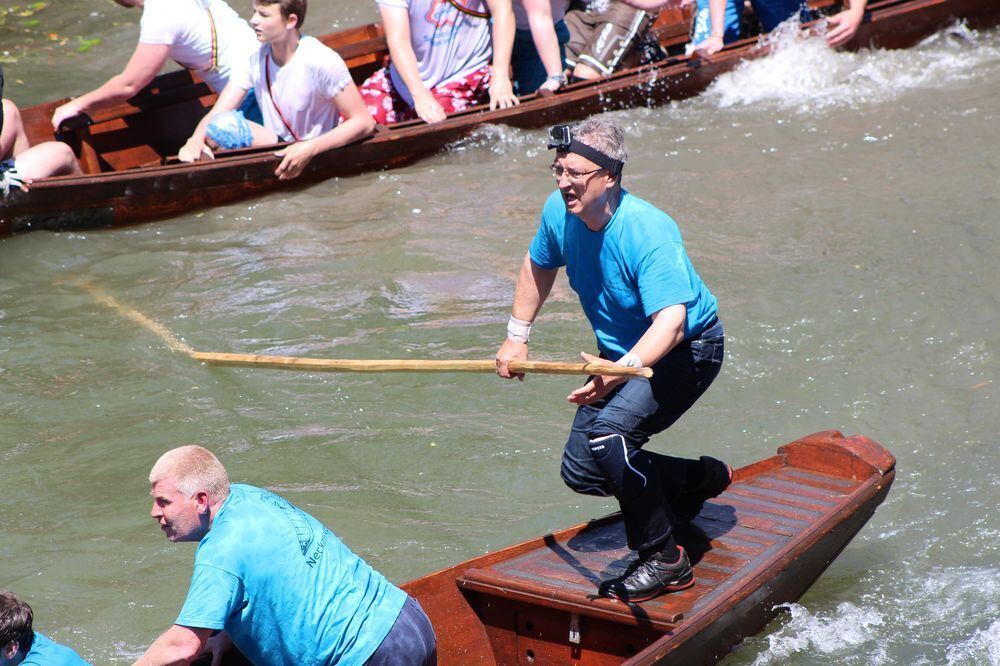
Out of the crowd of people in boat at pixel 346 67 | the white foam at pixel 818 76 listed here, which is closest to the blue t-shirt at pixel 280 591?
the crowd of people in boat at pixel 346 67

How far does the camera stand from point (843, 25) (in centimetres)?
1020

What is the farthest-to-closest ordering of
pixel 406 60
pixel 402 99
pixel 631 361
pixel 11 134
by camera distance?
pixel 402 99 < pixel 406 60 < pixel 11 134 < pixel 631 361

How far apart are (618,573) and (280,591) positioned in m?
1.54

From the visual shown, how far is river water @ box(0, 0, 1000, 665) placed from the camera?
5191mm

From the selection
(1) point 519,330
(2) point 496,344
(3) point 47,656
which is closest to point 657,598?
(1) point 519,330

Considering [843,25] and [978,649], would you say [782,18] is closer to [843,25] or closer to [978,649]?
[843,25]

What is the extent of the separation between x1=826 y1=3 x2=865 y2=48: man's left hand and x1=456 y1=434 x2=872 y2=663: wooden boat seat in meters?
6.21

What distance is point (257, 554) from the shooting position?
323 cm

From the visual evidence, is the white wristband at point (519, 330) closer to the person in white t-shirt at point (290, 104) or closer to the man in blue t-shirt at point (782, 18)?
the person in white t-shirt at point (290, 104)

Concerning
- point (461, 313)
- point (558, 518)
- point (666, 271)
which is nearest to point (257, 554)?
point (666, 271)

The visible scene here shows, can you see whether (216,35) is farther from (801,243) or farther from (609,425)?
(609,425)

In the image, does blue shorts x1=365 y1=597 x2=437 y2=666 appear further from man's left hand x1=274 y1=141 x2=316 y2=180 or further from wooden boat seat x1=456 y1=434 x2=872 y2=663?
man's left hand x1=274 y1=141 x2=316 y2=180

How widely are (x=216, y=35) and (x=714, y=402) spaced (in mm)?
4867

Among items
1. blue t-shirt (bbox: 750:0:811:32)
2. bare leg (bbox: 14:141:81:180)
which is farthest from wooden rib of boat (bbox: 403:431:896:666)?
blue t-shirt (bbox: 750:0:811:32)
